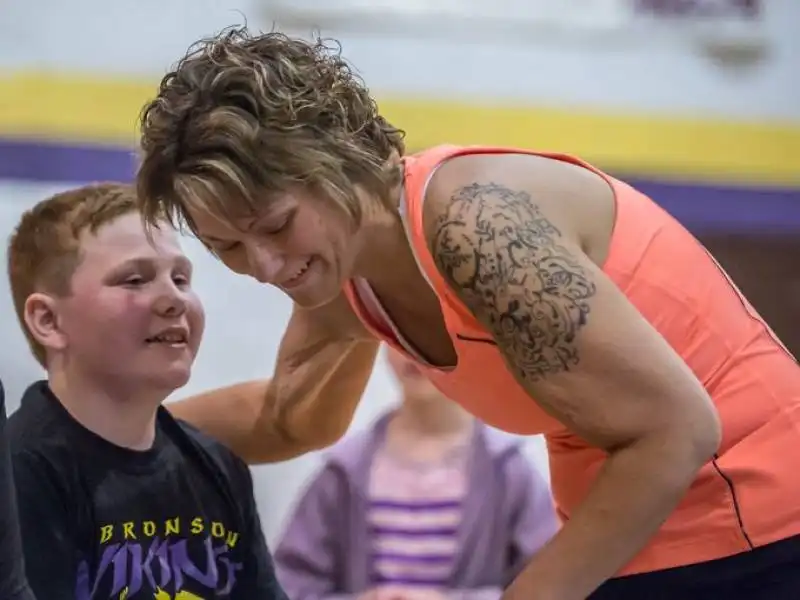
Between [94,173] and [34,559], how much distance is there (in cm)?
91

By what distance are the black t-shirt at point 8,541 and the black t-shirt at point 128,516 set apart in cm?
21

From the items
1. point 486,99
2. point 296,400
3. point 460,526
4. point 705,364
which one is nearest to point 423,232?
point 705,364

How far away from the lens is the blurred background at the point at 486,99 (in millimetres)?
1877

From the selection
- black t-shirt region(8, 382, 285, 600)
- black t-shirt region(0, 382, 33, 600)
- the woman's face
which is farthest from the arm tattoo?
black t-shirt region(8, 382, 285, 600)

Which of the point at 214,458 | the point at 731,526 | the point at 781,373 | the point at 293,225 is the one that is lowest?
the point at 214,458

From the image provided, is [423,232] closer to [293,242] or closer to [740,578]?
[293,242]

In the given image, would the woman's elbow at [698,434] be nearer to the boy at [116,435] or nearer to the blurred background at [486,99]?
the boy at [116,435]

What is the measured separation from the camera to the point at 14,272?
4.33 ft

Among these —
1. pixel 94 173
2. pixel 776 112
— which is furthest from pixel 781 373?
pixel 776 112

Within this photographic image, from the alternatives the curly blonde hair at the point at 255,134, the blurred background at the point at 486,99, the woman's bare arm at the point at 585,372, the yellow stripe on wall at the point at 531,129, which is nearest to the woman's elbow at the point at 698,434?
the woman's bare arm at the point at 585,372

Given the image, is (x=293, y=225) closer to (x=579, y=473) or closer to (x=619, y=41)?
(x=579, y=473)

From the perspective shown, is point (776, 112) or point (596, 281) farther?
point (776, 112)

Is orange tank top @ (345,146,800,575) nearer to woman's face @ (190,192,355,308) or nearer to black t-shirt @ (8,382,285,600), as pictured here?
woman's face @ (190,192,355,308)

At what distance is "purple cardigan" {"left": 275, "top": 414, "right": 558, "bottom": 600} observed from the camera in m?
1.82
